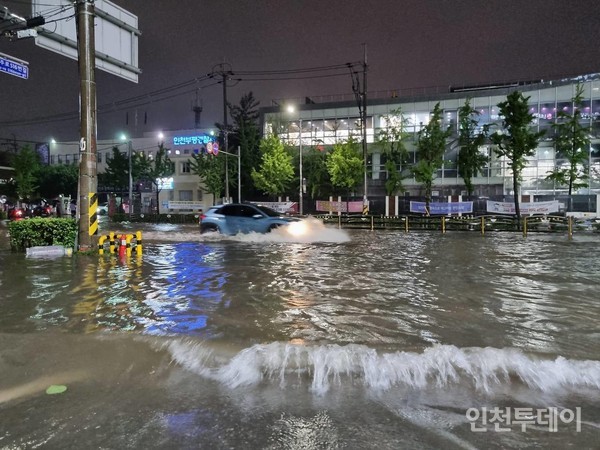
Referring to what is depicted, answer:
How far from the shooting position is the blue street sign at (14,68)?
14.0m

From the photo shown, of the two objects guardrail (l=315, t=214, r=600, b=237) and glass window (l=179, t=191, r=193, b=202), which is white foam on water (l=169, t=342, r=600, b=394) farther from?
glass window (l=179, t=191, r=193, b=202)

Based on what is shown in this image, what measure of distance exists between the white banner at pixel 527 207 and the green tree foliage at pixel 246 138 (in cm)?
2254

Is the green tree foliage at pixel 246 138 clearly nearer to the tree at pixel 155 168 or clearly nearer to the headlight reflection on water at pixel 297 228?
the tree at pixel 155 168

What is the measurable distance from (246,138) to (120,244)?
33130 millimetres

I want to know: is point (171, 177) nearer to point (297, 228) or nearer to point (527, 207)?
point (527, 207)

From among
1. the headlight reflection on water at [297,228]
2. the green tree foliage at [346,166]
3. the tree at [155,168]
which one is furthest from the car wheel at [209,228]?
the tree at [155,168]

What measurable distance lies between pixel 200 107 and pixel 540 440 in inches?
3004

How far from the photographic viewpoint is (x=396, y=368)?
4.50m

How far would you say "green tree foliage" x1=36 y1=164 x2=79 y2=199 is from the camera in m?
64.0

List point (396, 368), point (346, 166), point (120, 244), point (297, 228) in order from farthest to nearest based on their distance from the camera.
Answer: point (346, 166) → point (297, 228) → point (120, 244) → point (396, 368)

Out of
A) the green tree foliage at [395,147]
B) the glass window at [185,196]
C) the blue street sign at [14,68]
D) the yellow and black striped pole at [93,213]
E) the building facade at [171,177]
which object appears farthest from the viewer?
the glass window at [185,196]

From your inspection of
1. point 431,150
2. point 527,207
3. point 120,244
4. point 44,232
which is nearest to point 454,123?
point 431,150

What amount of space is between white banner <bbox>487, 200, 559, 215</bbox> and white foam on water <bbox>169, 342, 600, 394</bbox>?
27.2 m

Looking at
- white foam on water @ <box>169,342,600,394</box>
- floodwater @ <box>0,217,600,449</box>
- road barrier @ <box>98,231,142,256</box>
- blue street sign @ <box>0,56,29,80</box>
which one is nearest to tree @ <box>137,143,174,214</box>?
A: blue street sign @ <box>0,56,29,80</box>
